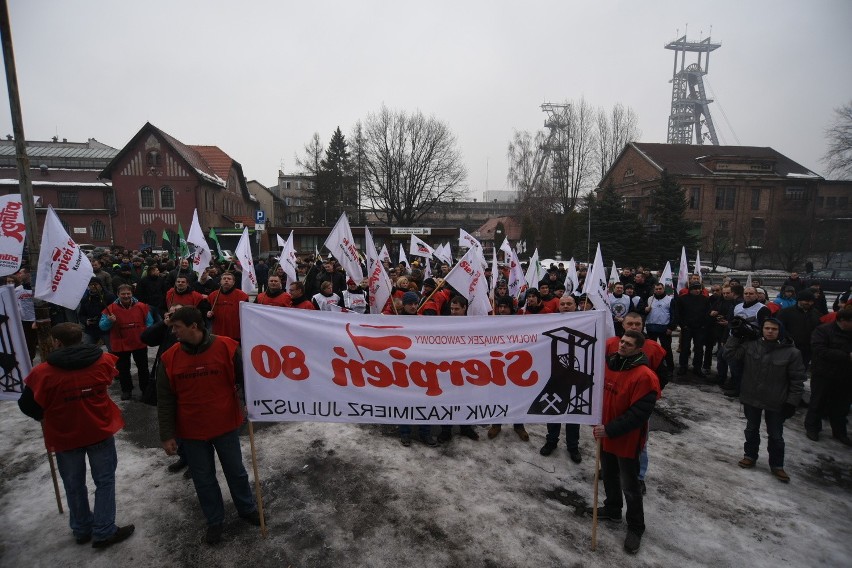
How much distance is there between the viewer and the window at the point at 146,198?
3869 centimetres

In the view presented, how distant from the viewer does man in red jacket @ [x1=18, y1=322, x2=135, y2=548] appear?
3.33 metres

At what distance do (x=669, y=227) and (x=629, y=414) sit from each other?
1291 inches

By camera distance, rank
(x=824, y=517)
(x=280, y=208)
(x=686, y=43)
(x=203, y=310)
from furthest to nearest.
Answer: (x=686, y=43)
(x=280, y=208)
(x=203, y=310)
(x=824, y=517)

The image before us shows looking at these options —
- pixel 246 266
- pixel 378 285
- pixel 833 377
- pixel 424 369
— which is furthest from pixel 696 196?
pixel 424 369

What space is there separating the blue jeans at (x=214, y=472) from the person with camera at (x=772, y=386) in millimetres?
5562

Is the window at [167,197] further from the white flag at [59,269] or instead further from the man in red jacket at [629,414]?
the man in red jacket at [629,414]

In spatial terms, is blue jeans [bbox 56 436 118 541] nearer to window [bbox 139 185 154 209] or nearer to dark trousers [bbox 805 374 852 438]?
dark trousers [bbox 805 374 852 438]

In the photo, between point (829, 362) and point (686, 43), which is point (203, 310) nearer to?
point (829, 362)

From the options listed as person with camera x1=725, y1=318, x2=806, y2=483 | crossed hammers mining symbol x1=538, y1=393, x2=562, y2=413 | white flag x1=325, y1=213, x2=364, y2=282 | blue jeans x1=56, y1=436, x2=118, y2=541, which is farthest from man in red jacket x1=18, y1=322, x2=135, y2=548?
person with camera x1=725, y1=318, x2=806, y2=483

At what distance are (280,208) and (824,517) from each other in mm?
78996

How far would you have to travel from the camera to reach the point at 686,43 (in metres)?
101

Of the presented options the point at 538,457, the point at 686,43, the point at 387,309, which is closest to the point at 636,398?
the point at 538,457

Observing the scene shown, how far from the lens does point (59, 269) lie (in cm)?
503

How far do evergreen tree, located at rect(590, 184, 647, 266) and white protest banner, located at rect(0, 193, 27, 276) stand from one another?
3207 cm
